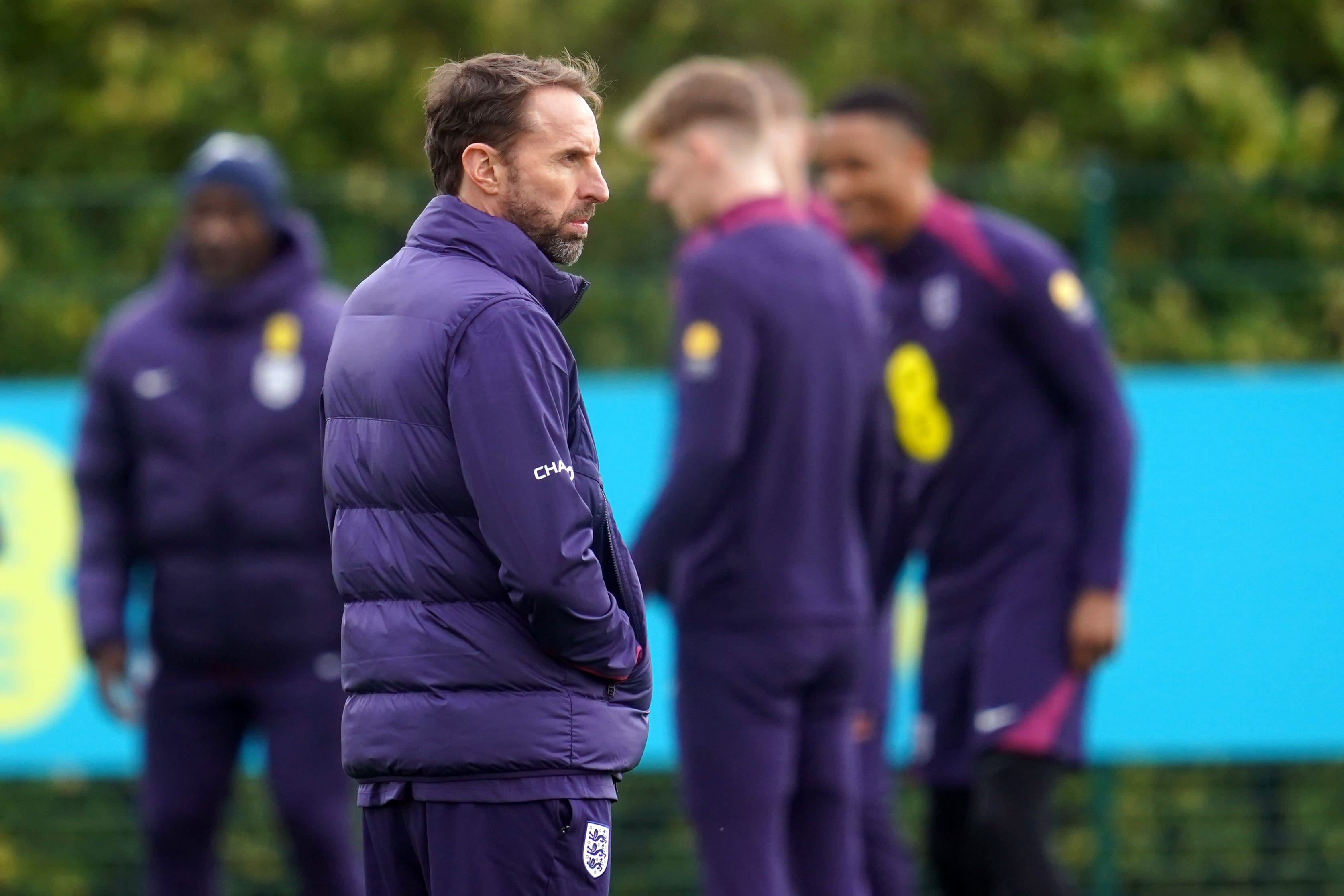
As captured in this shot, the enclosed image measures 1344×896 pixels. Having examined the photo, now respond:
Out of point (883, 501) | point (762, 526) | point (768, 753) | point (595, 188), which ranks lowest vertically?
point (768, 753)

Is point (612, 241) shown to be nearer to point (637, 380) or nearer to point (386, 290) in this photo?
point (637, 380)

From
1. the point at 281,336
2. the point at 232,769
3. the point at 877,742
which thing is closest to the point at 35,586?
the point at 232,769

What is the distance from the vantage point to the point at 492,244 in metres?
3.33

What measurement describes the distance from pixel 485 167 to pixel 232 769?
10.8 feet

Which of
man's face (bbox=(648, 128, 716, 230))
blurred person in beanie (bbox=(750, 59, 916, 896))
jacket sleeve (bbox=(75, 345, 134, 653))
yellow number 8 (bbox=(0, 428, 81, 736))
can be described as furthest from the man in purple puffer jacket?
yellow number 8 (bbox=(0, 428, 81, 736))

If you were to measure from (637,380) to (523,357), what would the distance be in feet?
14.2

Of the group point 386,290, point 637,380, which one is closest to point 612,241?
point 637,380

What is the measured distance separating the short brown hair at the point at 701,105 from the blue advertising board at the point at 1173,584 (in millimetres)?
2144

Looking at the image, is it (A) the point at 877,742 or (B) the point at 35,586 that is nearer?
(A) the point at 877,742

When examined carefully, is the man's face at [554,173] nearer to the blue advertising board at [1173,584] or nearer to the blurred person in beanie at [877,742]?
the blurred person in beanie at [877,742]

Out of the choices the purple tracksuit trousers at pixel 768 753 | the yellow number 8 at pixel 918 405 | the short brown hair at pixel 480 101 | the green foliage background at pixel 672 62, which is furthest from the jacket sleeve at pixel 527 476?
the green foliage background at pixel 672 62

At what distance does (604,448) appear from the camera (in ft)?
24.3

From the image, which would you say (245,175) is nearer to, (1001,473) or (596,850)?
(1001,473)

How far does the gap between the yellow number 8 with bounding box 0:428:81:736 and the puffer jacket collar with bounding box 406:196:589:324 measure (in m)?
4.20
